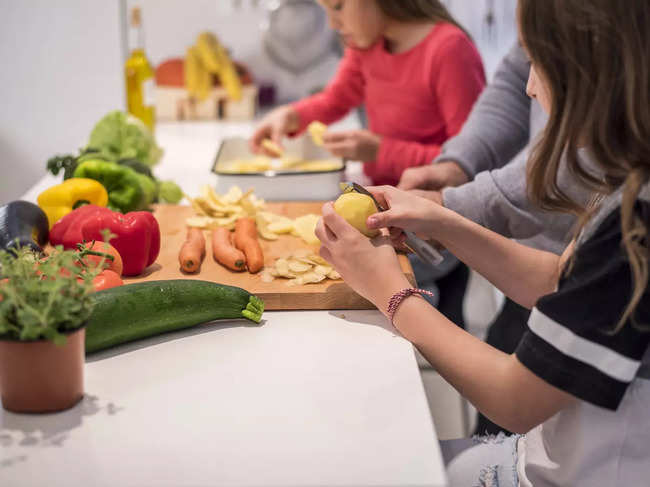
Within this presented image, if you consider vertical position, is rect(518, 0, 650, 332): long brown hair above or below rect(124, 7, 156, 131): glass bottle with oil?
above

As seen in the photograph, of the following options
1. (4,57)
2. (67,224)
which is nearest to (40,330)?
(67,224)

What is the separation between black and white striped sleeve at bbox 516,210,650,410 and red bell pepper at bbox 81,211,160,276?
599mm

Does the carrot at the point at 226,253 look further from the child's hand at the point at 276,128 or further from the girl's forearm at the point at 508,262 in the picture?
the child's hand at the point at 276,128

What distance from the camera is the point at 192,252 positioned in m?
1.18

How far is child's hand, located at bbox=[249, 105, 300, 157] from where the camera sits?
2141mm

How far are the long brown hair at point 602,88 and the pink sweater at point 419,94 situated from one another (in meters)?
1.03

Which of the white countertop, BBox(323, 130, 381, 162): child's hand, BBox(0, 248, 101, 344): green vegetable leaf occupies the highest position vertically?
BBox(0, 248, 101, 344): green vegetable leaf

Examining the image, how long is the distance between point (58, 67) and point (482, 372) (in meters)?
1.96

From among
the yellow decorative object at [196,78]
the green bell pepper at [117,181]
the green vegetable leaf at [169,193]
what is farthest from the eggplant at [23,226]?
the yellow decorative object at [196,78]

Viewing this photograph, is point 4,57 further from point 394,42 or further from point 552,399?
point 552,399

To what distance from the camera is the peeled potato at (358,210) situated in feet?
3.50

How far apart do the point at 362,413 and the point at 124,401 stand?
259 millimetres

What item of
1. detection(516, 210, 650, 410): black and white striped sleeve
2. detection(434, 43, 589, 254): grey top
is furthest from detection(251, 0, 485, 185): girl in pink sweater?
detection(516, 210, 650, 410): black and white striped sleeve

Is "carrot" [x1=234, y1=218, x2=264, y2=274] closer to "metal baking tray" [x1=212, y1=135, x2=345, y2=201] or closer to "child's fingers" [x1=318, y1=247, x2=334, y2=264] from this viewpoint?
"child's fingers" [x1=318, y1=247, x2=334, y2=264]
